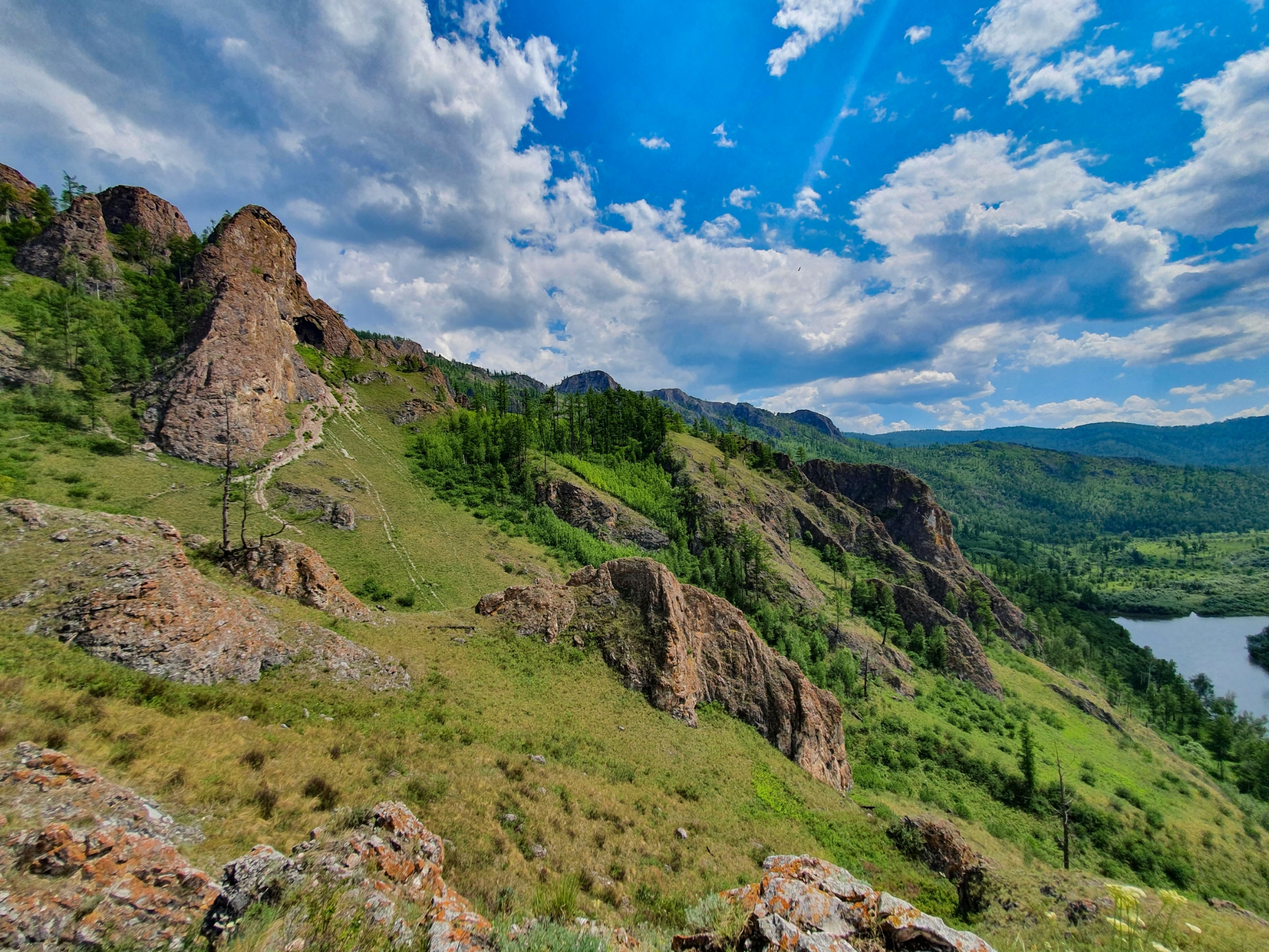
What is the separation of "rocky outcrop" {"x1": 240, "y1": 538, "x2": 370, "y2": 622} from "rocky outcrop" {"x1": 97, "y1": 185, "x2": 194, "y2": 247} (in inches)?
3765

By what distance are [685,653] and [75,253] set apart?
322 feet

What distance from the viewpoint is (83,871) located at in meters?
6.03

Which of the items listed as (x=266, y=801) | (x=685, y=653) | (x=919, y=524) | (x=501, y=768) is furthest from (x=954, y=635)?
(x=266, y=801)

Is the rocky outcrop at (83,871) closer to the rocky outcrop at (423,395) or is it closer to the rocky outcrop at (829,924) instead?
the rocky outcrop at (829,924)

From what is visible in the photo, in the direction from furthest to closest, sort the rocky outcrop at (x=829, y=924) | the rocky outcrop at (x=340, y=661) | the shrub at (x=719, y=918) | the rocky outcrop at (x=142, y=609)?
1. the rocky outcrop at (x=340, y=661)
2. the rocky outcrop at (x=142, y=609)
3. the shrub at (x=719, y=918)
4. the rocky outcrop at (x=829, y=924)

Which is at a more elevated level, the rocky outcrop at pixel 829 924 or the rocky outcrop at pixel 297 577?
the rocky outcrop at pixel 297 577

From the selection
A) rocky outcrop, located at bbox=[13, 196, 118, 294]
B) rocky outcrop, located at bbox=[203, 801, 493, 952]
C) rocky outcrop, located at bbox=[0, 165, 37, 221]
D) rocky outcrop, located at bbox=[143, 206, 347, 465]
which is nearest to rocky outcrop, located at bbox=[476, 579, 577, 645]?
rocky outcrop, located at bbox=[203, 801, 493, 952]

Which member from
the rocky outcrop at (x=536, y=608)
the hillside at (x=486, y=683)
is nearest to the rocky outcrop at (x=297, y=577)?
the hillside at (x=486, y=683)

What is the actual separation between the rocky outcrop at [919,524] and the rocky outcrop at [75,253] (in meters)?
136

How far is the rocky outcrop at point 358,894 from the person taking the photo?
6215 millimetres

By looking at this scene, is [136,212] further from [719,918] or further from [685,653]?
[719,918]

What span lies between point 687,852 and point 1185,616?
249 meters

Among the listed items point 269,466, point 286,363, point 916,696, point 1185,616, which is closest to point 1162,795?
point 916,696

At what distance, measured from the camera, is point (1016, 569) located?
6570 inches
